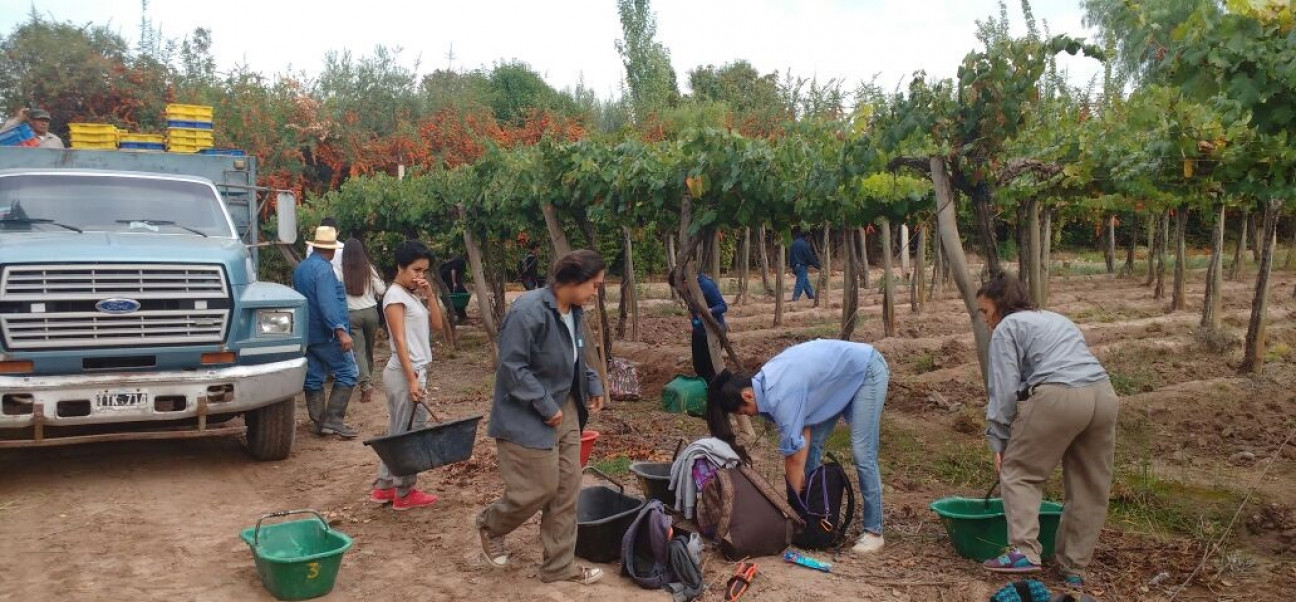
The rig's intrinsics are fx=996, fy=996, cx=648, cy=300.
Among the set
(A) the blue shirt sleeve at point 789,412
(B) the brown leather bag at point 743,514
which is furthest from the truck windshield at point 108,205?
(A) the blue shirt sleeve at point 789,412

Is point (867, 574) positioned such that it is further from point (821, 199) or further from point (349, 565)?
point (821, 199)

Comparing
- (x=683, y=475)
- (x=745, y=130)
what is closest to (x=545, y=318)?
(x=683, y=475)

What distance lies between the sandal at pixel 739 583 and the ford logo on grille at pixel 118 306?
14.6 ft

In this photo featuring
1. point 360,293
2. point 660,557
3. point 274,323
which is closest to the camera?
point 660,557

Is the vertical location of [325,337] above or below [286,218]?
below

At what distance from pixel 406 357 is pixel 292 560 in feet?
6.17

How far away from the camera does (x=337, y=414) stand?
9.08 metres

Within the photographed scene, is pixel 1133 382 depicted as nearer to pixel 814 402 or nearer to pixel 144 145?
pixel 814 402

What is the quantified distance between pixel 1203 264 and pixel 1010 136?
1019 inches

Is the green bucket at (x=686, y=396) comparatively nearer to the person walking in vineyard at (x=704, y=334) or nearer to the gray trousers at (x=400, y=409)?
the person walking in vineyard at (x=704, y=334)

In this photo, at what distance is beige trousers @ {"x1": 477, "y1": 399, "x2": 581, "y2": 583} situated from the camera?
501cm

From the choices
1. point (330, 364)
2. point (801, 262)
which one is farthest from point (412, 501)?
point (801, 262)

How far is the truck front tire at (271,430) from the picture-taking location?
25.6 feet

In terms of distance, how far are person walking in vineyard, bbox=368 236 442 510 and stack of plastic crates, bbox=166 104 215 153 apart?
4.84m
